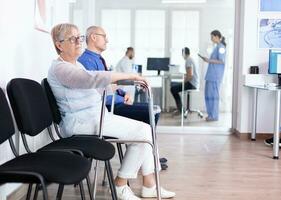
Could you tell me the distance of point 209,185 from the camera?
3145 mm

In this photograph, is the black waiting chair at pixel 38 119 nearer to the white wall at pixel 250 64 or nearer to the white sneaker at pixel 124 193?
the white sneaker at pixel 124 193

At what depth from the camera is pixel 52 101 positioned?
96.9 inches

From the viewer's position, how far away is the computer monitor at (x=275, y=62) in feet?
16.4

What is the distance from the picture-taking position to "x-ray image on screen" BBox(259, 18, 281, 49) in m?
5.30

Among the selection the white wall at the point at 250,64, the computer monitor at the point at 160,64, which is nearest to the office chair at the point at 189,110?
the computer monitor at the point at 160,64

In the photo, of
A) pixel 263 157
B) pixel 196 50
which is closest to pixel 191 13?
pixel 196 50

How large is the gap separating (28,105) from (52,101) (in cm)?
41

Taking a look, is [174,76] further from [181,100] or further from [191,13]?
[191,13]

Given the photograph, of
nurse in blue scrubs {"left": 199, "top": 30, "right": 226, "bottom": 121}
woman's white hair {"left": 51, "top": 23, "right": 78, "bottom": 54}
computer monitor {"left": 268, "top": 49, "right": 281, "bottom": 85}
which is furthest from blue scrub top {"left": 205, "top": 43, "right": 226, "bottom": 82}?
woman's white hair {"left": 51, "top": 23, "right": 78, "bottom": 54}

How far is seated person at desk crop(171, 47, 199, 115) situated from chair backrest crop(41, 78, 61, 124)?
3893 mm

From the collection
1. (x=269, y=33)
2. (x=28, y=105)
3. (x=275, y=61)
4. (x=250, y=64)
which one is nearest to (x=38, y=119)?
(x=28, y=105)

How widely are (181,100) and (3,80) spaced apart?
4190mm

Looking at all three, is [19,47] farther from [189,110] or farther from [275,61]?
[189,110]

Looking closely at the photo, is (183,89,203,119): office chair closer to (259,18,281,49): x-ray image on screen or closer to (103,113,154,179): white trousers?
(259,18,281,49): x-ray image on screen
